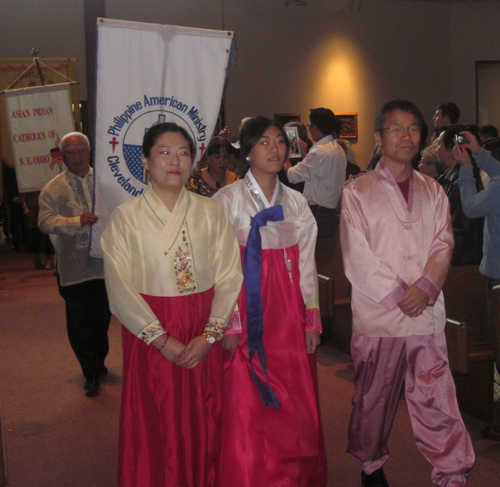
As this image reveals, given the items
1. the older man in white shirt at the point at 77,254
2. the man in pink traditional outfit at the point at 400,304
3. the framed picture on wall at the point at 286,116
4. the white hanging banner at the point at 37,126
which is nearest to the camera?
the man in pink traditional outfit at the point at 400,304

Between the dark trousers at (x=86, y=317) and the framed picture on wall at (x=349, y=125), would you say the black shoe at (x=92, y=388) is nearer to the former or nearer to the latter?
the dark trousers at (x=86, y=317)

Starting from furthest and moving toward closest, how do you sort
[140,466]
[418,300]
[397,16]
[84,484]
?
[397,16] → [84,484] → [418,300] → [140,466]

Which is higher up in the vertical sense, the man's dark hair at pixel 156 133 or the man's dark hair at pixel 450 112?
the man's dark hair at pixel 450 112

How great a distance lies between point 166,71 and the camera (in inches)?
95.5

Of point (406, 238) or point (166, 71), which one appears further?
point (166, 71)

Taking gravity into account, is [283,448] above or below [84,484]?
above

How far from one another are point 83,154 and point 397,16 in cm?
715

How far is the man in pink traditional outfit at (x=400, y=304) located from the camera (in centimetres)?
202

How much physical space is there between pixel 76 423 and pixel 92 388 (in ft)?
1.23

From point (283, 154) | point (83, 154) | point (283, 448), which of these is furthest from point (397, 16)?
point (283, 448)

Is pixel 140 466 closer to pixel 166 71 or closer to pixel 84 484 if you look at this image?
pixel 84 484

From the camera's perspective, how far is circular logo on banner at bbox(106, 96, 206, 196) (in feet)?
7.84

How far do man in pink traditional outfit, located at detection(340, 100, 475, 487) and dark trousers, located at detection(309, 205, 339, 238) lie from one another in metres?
2.23

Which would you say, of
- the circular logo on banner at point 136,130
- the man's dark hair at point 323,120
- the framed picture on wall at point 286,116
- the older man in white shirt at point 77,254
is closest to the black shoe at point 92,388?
the older man in white shirt at point 77,254
